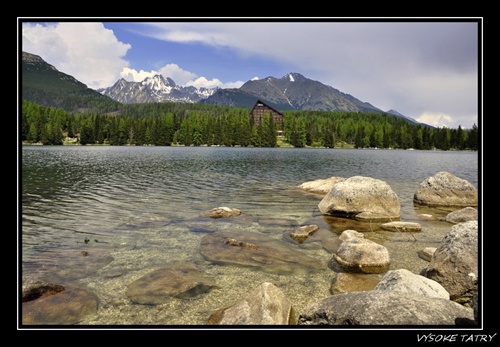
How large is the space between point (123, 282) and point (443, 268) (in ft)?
36.5

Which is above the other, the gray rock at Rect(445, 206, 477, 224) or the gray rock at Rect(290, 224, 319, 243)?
the gray rock at Rect(445, 206, 477, 224)

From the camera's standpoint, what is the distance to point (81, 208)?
22750 millimetres

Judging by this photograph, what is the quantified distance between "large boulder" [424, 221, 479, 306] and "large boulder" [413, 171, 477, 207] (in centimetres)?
1825

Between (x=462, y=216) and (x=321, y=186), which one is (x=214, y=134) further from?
(x=462, y=216)

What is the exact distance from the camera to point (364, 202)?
71.1 feet

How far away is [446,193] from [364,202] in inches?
422

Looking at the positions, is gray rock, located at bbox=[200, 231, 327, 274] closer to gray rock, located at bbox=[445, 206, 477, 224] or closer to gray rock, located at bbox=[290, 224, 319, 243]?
gray rock, located at bbox=[290, 224, 319, 243]

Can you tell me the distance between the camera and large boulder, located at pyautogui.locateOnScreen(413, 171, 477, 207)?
87.1 ft

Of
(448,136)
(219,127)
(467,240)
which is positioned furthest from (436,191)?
(448,136)

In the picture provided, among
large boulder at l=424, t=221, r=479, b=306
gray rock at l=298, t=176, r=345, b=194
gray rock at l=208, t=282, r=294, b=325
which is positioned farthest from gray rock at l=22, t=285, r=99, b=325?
gray rock at l=298, t=176, r=345, b=194

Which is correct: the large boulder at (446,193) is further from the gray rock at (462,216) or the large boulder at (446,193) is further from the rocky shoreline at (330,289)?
the rocky shoreline at (330,289)

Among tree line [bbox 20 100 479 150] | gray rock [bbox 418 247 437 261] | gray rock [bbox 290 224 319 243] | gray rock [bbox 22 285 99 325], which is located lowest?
gray rock [bbox 22 285 99 325]

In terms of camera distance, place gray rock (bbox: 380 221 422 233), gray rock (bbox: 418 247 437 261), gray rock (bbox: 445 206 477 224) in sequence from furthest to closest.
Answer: gray rock (bbox: 445 206 477 224) → gray rock (bbox: 380 221 422 233) → gray rock (bbox: 418 247 437 261)
